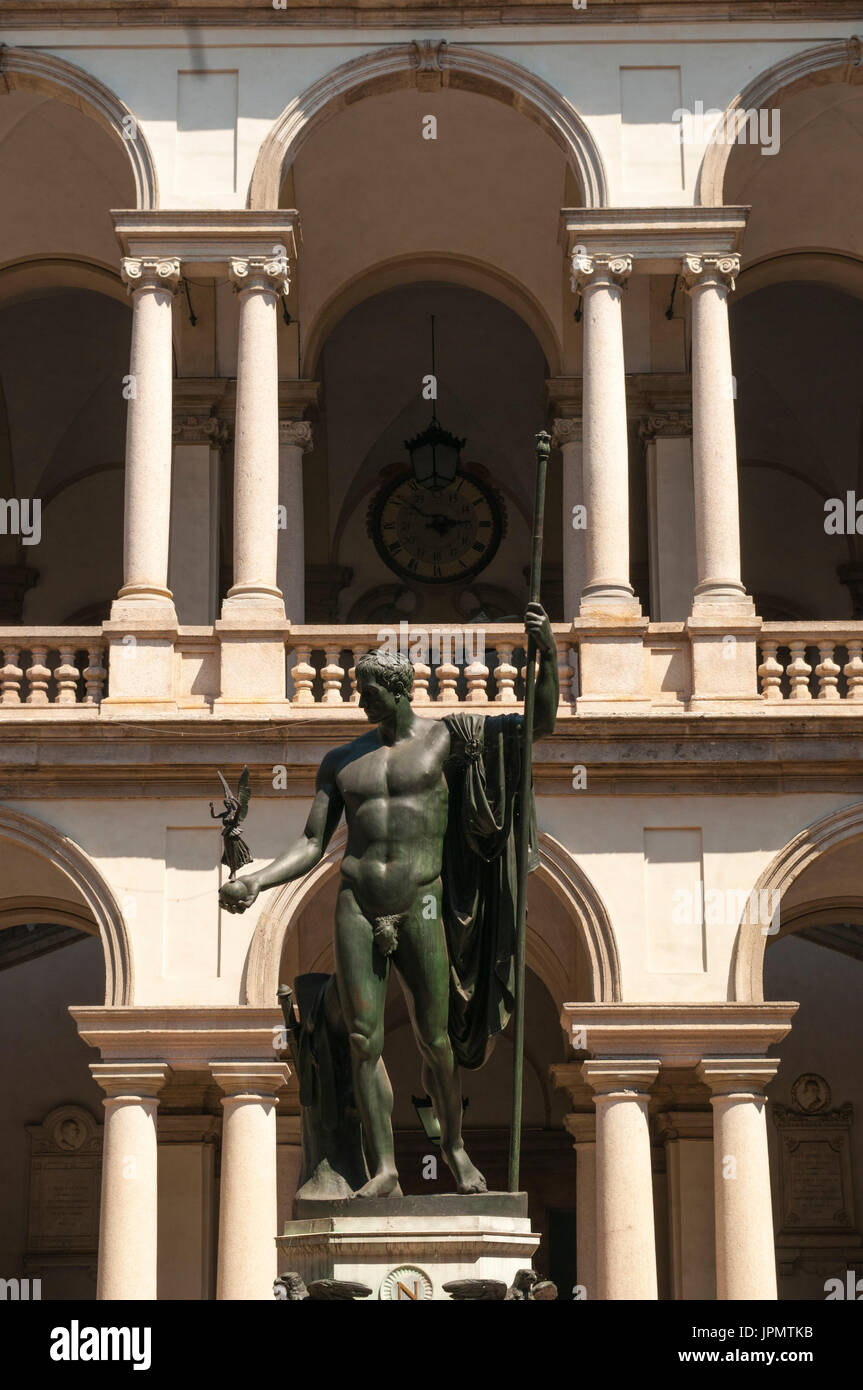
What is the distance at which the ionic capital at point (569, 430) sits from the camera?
68.1ft

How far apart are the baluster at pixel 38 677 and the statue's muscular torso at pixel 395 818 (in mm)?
8125

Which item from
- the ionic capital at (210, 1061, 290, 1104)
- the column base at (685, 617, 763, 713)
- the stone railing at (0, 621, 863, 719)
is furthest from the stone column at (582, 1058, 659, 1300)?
the column base at (685, 617, 763, 713)

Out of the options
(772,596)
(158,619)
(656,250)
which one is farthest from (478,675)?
(772,596)

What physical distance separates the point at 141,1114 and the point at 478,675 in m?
4.02

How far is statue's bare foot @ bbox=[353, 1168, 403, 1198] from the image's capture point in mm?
9031

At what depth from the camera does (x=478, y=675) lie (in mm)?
17500

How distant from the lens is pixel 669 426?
20797 mm

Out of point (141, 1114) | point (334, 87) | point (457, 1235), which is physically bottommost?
point (457, 1235)

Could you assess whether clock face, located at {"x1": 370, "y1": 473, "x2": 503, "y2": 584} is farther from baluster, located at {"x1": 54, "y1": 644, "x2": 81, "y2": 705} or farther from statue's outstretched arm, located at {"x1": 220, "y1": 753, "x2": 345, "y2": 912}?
statue's outstretched arm, located at {"x1": 220, "y1": 753, "x2": 345, "y2": 912}

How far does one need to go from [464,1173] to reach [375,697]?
6.34ft

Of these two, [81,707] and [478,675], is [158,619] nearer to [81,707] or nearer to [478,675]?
[81,707]

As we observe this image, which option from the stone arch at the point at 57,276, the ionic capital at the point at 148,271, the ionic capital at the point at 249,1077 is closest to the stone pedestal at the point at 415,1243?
the ionic capital at the point at 249,1077

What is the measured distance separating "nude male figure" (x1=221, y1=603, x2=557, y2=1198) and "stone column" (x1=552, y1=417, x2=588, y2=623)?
10.6 metres

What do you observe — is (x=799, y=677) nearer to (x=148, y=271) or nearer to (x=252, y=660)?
(x=252, y=660)
